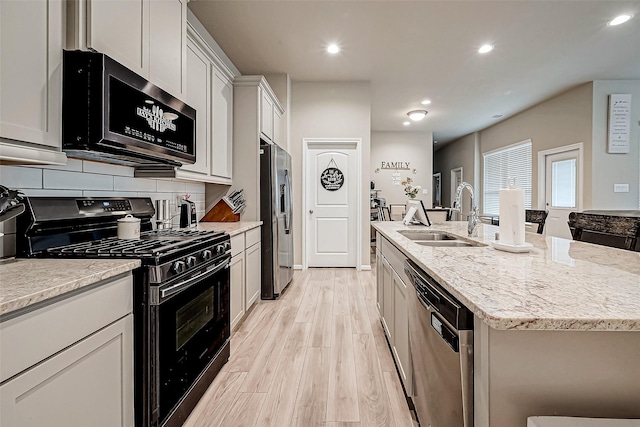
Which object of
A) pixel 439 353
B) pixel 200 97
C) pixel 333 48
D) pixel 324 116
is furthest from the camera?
pixel 324 116

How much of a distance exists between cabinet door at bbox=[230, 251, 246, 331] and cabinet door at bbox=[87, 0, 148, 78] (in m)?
1.49

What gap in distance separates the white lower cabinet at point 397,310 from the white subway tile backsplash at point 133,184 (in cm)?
175

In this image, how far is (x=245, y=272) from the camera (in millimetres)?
2963

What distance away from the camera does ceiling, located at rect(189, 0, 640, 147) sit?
3123 millimetres

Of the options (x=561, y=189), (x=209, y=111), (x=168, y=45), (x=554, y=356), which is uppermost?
(x=168, y=45)

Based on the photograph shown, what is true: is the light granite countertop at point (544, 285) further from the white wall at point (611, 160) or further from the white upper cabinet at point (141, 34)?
the white wall at point (611, 160)

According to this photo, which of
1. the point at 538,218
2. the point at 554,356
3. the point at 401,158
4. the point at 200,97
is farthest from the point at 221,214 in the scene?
the point at 401,158

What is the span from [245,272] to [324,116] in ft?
9.83

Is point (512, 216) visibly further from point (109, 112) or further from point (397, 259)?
point (109, 112)

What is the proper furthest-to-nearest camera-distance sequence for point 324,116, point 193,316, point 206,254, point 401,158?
point 401,158 → point 324,116 → point 206,254 → point 193,316

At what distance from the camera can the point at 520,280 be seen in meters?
1.07

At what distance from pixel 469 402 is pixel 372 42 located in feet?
12.5

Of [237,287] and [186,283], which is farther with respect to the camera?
[237,287]

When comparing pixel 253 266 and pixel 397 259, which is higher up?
pixel 397 259
